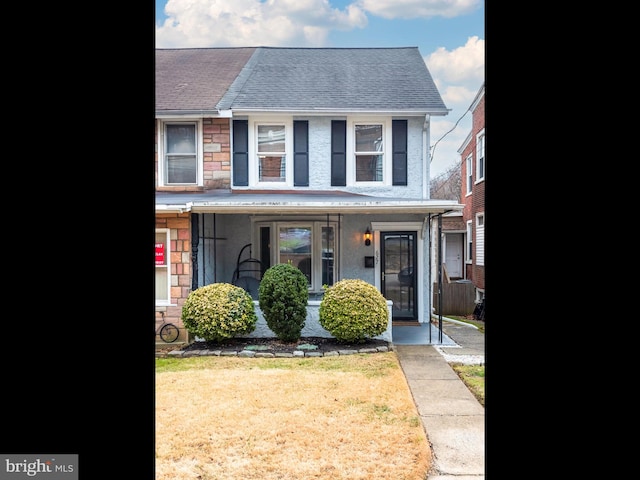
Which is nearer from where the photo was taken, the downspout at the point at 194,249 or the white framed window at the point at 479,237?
the downspout at the point at 194,249

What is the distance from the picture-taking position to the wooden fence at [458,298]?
12000 millimetres

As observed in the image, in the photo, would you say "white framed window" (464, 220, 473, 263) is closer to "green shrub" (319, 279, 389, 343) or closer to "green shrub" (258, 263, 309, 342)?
"green shrub" (319, 279, 389, 343)

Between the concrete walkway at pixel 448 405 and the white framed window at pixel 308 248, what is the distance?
2.52 meters

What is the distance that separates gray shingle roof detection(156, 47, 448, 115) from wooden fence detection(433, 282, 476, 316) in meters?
4.78

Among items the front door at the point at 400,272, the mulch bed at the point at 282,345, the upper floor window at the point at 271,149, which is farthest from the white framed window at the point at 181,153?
the front door at the point at 400,272

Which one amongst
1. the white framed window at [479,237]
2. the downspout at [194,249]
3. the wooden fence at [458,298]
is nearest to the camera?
the downspout at [194,249]

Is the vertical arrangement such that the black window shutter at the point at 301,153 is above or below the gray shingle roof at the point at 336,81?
below

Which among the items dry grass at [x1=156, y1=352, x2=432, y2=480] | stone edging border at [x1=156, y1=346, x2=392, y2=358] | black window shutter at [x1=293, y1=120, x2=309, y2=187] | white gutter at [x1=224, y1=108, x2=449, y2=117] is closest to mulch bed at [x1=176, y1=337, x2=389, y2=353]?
stone edging border at [x1=156, y1=346, x2=392, y2=358]

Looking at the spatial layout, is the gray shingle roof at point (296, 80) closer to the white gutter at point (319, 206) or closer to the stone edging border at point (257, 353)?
the white gutter at point (319, 206)

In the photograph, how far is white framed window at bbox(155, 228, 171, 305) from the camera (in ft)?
27.0

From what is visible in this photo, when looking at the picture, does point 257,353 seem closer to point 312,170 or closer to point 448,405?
point 448,405
